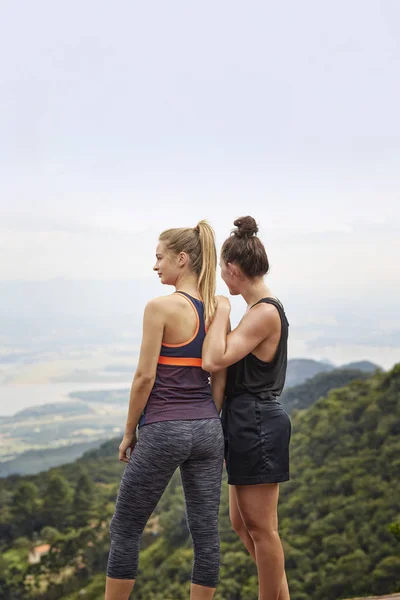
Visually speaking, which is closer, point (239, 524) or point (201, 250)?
point (201, 250)

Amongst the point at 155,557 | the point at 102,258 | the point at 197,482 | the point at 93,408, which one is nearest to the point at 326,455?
the point at 155,557

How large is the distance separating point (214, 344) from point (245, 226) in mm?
343

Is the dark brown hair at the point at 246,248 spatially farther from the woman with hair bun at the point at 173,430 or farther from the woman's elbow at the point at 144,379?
the woman's elbow at the point at 144,379

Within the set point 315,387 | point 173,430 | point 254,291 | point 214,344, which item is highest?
point 315,387

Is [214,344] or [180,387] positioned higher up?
[214,344]

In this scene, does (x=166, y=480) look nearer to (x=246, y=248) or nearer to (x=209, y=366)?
(x=209, y=366)

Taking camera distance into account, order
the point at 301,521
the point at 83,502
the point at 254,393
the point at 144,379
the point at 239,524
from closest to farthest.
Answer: the point at 144,379, the point at 254,393, the point at 239,524, the point at 301,521, the point at 83,502

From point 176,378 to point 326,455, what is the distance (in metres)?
7.14

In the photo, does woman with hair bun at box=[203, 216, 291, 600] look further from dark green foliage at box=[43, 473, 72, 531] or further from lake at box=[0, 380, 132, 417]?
lake at box=[0, 380, 132, 417]

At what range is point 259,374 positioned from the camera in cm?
205

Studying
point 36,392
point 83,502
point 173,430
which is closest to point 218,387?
point 173,430

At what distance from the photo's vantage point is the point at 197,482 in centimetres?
199

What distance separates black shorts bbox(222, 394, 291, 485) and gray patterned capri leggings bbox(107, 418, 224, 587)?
4 centimetres

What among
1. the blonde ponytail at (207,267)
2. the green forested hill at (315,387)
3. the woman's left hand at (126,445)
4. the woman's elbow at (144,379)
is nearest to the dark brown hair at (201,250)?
the blonde ponytail at (207,267)
